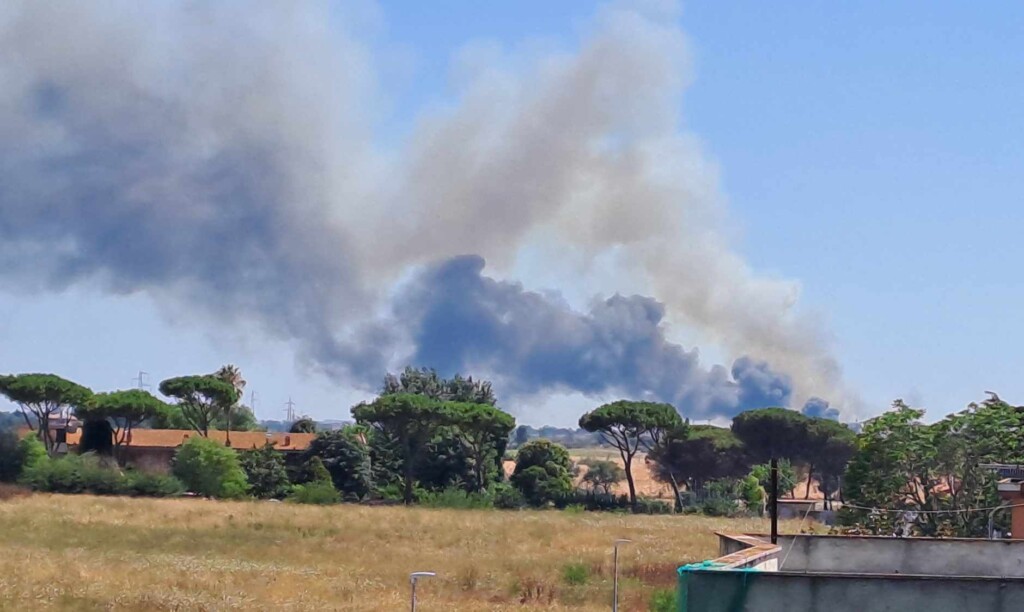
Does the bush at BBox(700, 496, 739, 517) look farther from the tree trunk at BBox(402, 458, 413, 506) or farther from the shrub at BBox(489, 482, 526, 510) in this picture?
the tree trunk at BBox(402, 458, 413, 506)

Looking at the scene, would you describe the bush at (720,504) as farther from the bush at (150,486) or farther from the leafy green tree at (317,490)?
the bush at (150,486)

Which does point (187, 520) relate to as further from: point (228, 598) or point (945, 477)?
point (945, 477)

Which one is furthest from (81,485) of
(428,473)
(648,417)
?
(648,417)

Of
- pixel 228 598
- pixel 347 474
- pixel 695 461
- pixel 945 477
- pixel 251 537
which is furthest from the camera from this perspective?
pixel 695 461

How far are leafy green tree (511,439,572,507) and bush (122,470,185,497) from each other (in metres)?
24.1

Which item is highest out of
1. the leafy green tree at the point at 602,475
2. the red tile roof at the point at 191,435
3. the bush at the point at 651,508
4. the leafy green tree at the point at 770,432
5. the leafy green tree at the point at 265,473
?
the leafy green tree at the point at 770,432

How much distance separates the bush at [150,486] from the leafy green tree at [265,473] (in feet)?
16.5

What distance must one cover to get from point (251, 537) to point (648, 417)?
5301cm

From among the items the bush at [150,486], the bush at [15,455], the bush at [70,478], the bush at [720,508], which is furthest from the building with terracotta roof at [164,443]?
the bush at [720,508]

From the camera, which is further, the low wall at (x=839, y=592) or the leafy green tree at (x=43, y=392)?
the leafy green tree at (x=43, y=392)

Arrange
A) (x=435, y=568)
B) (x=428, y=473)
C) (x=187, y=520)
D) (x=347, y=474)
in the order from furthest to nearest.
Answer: (x=428, y=473), (x=347, y=474), (x=187, y=520), (x=435, y=568)

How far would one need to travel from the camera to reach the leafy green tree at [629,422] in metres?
100

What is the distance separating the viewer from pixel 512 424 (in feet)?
318

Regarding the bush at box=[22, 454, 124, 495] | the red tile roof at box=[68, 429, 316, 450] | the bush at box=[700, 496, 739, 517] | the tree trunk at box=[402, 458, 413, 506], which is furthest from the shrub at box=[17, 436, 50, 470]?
the bush at box=[700, 496, 739, 517]
